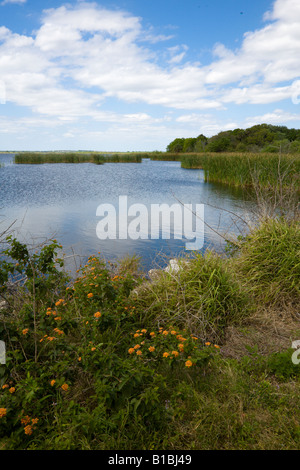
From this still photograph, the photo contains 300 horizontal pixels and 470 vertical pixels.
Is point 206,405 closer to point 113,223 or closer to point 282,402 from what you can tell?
point 282,402

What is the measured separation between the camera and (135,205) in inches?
615

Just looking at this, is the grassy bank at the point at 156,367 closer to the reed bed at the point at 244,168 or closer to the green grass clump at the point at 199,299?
the green grass clump at the point at 199,299

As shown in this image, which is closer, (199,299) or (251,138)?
(199,299)

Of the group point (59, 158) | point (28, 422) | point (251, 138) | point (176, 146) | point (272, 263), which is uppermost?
point (176, 146)

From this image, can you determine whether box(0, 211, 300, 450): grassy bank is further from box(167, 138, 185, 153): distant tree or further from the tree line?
box(167, 138, 185, 153): distant tree

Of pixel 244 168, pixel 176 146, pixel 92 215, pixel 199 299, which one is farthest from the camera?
pixel 176 146

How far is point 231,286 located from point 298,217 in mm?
2337

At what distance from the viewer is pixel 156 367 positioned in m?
2.59

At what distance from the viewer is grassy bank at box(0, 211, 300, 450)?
6.51 ft

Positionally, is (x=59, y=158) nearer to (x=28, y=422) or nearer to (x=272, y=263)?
(x=272, y=263)

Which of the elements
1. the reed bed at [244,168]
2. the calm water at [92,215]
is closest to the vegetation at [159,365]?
the calm water at [92,215]

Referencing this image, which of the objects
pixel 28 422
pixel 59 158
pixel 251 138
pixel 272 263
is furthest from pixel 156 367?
pixel 251 138

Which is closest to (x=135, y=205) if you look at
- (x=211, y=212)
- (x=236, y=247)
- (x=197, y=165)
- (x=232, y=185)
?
(x=211, y=212)

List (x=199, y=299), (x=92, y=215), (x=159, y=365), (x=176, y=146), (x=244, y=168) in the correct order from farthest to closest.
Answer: (x=176, y=146) < (x=244, y=168) < (x=92, y=215) < (x=199, y=299) < (x=159, y=365)
